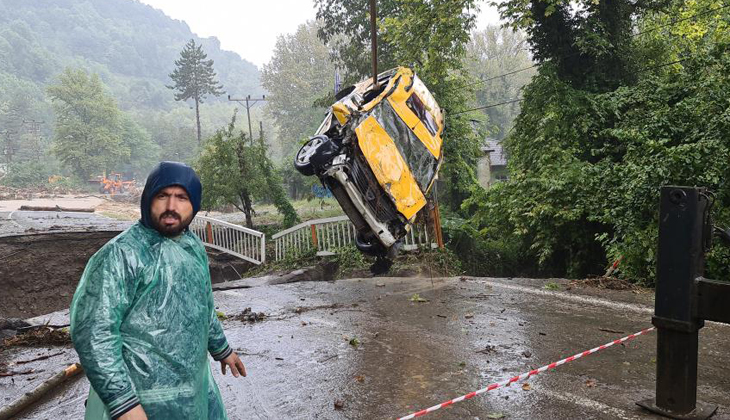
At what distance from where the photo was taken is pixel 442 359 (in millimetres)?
5238

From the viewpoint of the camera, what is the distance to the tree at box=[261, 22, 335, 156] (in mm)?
59475

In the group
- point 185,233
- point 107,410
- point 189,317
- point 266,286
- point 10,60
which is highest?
point 10,60

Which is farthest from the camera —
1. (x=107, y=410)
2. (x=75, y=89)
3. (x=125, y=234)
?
(x=75, y=89)

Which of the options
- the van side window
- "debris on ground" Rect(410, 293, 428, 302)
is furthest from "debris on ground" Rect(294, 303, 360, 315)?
the van side window

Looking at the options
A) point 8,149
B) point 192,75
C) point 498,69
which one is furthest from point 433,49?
point 8,149

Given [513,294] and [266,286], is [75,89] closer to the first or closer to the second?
[266,286]

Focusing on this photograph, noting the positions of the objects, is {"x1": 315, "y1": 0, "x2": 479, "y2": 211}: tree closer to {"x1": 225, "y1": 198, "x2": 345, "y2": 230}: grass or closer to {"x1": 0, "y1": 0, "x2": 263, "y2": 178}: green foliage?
{"x1": 225, "y1": 198, "x2": 345, "y2": 230}: grass

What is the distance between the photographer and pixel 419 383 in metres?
4.61

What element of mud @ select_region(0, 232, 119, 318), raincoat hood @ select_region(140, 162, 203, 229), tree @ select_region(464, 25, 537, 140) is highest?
tree @ select_region(464, 25, 537, 140)

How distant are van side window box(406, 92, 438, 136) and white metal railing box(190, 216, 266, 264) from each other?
30.2ft

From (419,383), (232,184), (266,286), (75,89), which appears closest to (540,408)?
(419,383)

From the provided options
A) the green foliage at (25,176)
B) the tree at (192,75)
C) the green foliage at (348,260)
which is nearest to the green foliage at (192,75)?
the tree at (192,75)

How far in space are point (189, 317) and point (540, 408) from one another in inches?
110

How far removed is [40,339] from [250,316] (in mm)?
2636
